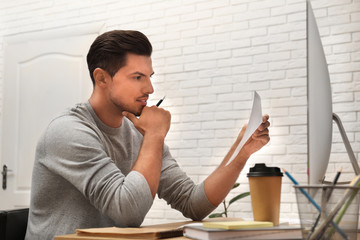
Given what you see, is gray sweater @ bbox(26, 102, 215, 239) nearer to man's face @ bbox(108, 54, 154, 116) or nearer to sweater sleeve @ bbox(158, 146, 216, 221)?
sweater sleeve @ bbox(158, 146, 216, 221)

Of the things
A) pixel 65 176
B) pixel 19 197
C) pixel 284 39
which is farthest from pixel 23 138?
pixel 65 176

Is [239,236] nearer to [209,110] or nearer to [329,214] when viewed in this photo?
[329,214]

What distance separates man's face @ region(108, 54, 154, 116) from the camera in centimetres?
160

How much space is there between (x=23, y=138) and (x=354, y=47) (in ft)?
9.44

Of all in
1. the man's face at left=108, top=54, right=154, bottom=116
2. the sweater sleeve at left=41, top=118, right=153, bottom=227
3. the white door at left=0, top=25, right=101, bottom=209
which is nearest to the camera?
the sweater sleeve at left=41, top=118, right=153, bottom=227

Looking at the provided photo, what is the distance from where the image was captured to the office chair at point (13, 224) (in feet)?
4.84

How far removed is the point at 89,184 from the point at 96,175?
0.03m

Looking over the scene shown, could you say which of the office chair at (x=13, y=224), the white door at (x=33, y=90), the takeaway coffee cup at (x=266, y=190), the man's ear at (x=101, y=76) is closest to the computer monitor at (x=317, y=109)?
the takeaway coffee cup at (x=266, y=190)

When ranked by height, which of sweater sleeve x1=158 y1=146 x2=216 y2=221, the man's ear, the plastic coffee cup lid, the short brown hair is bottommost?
sweater sleeve x1=158 y1=146 x2=216 y2=221

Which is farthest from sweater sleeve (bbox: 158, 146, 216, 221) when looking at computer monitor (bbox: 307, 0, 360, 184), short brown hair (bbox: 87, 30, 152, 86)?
computer monitor (bbox: 307, 0, 360, 184)

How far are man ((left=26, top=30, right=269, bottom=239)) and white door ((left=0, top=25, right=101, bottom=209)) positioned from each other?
256cm

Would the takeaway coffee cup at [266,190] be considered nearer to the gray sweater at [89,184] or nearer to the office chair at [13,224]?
the gray sweater at [89,184]

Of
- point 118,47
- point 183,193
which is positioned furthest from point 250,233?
point 118,47

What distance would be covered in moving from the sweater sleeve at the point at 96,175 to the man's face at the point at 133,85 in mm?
182
